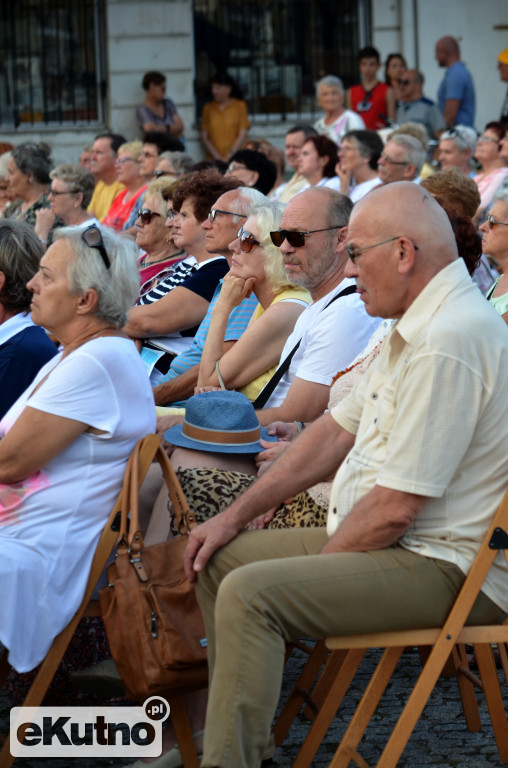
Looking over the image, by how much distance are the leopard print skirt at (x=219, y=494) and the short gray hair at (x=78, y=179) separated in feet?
17.3

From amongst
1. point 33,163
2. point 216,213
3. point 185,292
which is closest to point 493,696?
point 185,292

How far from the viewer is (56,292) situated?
3541 millimetres

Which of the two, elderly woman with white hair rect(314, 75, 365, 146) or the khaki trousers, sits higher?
elderly woman with white hair rect(314, 75, 365, 146)

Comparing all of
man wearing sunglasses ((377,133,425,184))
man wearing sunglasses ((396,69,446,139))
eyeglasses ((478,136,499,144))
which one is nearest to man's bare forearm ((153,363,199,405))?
man wearing sunglasses ((377,133,425,184))

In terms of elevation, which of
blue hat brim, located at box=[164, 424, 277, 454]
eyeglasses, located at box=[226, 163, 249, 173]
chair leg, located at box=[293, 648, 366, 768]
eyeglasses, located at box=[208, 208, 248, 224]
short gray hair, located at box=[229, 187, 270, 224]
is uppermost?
eyeglasses, located at box=[226, 163, 249, 173]

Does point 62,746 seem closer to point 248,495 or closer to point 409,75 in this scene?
point 248,495

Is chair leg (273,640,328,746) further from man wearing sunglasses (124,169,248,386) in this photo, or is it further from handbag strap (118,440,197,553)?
man wearing sunglasses (124,169,248,386)

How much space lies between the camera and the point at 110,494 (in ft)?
10.9

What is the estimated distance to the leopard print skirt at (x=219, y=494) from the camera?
3480 mm

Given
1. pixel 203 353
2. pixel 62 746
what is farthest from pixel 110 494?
pixel 203 353

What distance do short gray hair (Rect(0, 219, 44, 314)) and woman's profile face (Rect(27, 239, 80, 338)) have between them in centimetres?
73

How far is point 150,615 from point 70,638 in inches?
12.0

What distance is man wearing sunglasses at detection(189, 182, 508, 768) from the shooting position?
2689 mm

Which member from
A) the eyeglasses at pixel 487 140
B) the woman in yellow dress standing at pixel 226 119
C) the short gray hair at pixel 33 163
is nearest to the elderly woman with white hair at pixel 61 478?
the short gray hair at pixel 33 163
